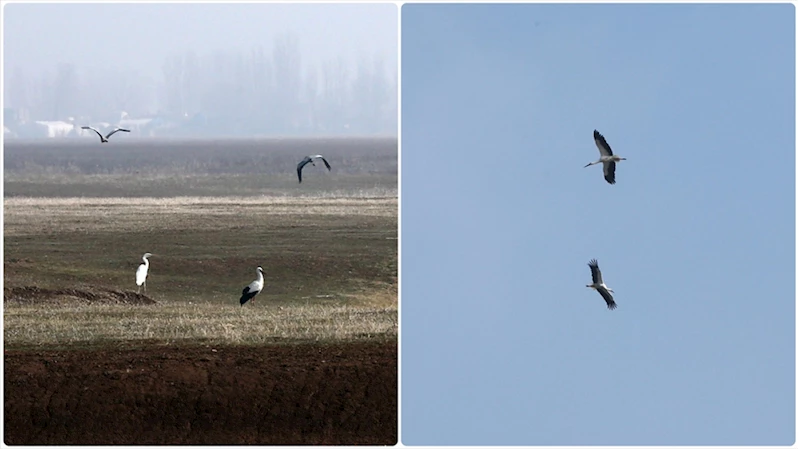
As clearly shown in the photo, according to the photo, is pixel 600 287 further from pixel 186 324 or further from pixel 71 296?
pixel 71 296

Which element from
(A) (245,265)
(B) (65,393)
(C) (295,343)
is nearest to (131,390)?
(B) (65,393)

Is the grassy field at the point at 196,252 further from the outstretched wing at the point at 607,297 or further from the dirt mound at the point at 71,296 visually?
the outstretched wing at the point at 607,297

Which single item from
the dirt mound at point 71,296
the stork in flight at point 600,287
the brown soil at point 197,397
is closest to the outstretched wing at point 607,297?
the stork in flight at point 600,287

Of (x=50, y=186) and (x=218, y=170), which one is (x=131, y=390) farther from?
(x=218, y=170)

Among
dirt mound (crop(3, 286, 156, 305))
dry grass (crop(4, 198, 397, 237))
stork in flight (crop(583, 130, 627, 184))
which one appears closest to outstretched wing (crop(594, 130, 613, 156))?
stork in flight (crop(583, 130, 627, 184))

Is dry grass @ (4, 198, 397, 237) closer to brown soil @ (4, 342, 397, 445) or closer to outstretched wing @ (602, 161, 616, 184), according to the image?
brown soil @ (4, 342, 397, 445)
